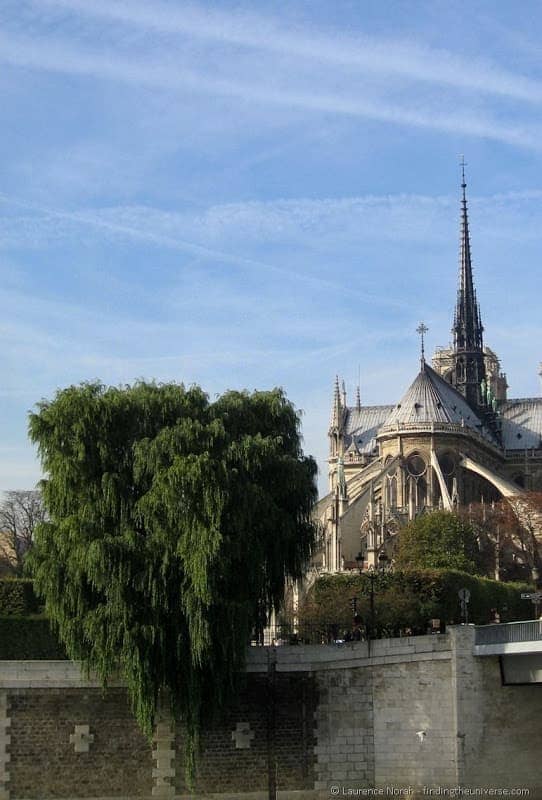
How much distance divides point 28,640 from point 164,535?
20.9 feet

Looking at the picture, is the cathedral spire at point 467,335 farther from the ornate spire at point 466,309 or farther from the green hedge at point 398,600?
the green hedge at point 398,600

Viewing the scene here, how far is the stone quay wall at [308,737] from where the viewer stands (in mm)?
43406

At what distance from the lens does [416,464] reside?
11969 centimetres

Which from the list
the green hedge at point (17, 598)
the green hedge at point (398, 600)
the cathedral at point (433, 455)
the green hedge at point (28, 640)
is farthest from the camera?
the cathedral at point (433, 455)

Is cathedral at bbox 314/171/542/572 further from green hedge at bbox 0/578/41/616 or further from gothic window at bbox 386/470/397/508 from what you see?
green hedge at bbox 0/578/41/616

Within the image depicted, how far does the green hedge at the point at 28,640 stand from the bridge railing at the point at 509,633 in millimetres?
11938

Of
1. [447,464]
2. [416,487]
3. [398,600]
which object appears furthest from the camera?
[447,464]

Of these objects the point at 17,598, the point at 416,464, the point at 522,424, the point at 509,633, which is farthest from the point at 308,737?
the point at 522,424

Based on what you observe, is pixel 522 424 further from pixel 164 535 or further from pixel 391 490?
pixel 164 535

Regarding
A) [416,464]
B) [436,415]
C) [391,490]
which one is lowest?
[391,490]

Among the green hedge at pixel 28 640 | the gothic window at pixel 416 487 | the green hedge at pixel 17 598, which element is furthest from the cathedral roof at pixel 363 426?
the green hedge at pixel 28 640

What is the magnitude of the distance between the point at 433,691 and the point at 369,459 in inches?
3794

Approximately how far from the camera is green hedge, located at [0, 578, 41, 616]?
47.8 m

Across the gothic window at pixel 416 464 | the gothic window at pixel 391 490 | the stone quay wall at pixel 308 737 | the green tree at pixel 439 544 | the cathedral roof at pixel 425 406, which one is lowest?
the stone quay wall at pixel 308 737
